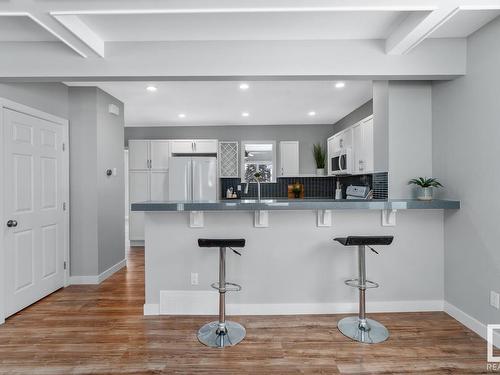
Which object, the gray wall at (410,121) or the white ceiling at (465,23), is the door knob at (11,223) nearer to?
the gray wall at (410,121)

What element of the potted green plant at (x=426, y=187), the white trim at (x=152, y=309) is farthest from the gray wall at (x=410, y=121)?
the white trim at (x=152, y=309)

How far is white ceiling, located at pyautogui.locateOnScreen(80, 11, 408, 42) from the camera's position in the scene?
2.23m

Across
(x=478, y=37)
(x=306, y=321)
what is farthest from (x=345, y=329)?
(x=478, y=37)

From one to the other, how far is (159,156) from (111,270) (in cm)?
260

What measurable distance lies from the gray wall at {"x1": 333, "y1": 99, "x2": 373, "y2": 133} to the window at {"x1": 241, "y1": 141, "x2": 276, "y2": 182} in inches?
52.4

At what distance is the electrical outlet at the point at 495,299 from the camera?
7.45 ft

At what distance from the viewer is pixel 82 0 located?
6.12 feet

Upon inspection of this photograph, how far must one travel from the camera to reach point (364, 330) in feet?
8.04

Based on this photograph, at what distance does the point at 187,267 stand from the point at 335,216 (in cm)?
150

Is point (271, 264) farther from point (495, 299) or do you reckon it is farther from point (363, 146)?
point (363, 146)

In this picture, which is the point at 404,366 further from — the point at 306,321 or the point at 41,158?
the point at 41,158

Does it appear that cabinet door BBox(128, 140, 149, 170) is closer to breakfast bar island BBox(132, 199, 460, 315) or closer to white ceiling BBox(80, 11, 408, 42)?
breakfast bar island BBox(132, 199, 460, 315)

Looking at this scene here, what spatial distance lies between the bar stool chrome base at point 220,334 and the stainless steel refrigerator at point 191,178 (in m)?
3.11

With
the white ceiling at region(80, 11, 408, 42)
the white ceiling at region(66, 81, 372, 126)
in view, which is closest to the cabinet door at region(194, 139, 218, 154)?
the white ceiling at region(66, 81, 372, 126)
